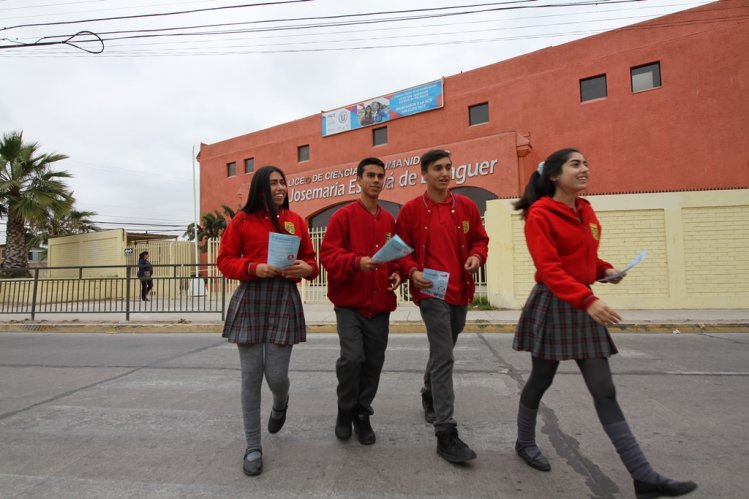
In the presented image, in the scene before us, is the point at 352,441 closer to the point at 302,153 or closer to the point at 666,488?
the point at 666,488

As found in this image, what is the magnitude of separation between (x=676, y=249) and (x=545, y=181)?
10139 millimetres

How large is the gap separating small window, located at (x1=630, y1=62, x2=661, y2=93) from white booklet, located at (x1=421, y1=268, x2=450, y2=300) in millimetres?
16327

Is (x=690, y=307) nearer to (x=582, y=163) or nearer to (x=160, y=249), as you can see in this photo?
(x=582, y=163)

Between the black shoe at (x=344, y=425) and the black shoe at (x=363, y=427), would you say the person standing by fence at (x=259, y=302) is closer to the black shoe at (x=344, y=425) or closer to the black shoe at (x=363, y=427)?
the black shoe at (x=344, y=425)

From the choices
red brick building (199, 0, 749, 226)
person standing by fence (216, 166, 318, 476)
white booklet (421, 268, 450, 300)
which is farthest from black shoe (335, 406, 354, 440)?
red brick building (199, 0, 749, 226)

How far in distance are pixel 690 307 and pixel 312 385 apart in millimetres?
9722

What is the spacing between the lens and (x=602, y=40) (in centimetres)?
1617

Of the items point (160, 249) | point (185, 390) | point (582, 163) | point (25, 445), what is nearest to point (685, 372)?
point (582, 163)

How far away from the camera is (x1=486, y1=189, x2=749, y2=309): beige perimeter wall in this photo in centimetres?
1050

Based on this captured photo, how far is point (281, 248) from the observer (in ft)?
8.75

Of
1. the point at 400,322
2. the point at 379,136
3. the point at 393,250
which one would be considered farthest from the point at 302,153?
the point at 393,250

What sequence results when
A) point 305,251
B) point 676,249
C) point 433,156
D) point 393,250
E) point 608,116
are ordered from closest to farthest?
point 393,250 < point 433,156 < point 305,251 < point 676,249 < point 608,116

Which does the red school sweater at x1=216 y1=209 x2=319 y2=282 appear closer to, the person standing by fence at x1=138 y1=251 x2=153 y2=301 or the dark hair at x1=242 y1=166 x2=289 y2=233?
the dark hair at x1=242 y1=166 x2=289 y2=233

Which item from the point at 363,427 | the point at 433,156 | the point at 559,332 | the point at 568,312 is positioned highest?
the point at 433,156
